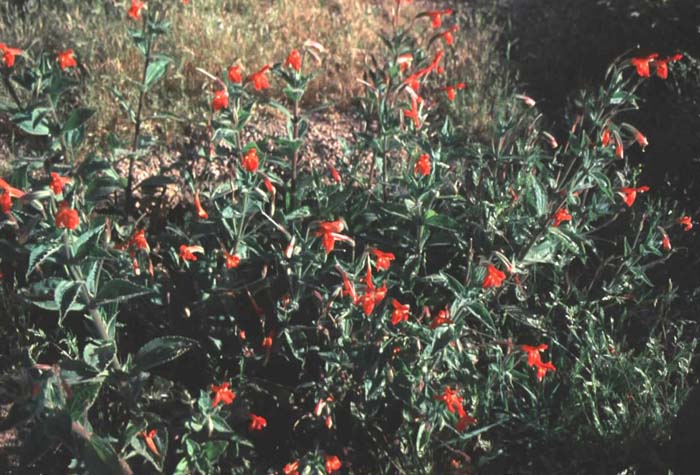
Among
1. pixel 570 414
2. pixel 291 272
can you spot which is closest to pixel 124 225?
pixel 291 272

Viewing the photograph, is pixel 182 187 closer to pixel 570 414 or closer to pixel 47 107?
pixel 47 107

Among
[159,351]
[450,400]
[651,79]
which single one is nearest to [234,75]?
[159,351]

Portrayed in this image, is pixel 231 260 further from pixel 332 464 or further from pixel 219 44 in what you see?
pixel 219 44

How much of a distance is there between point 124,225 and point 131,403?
83 centimetres

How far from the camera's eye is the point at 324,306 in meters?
2.57

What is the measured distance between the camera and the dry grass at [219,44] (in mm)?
4680

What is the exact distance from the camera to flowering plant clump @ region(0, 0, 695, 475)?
99.2 inches

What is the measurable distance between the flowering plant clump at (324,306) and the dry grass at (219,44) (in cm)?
146

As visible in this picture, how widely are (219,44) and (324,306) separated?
2797 mm

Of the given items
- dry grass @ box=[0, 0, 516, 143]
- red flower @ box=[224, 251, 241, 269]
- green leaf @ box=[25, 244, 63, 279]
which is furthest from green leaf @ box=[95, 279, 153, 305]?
dry grass @ box=[0, 0, 516, 143]

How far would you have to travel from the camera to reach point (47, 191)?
85.5 inches

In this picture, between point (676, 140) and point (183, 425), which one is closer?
point (183, 425)

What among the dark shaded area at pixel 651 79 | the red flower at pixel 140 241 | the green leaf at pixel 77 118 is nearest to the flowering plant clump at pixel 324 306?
the green leaf at pixel 77 118

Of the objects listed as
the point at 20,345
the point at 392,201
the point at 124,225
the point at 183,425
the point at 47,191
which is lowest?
the point at 20,345
